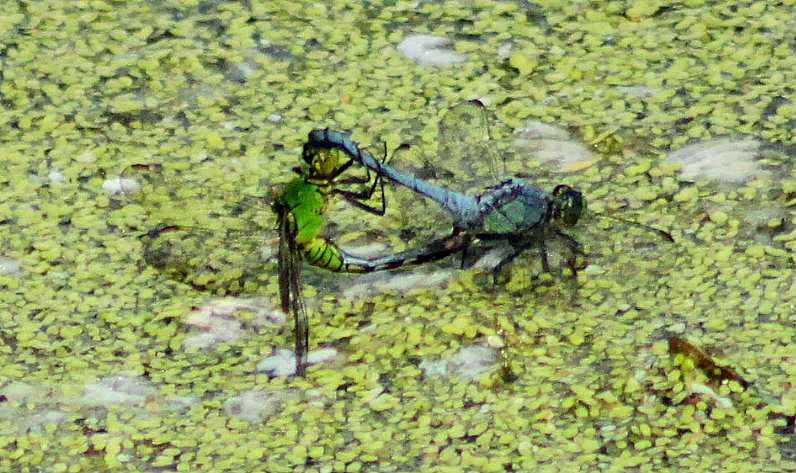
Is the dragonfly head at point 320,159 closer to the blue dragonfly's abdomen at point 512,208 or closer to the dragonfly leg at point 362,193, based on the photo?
the dragonfly leg at point 362,193

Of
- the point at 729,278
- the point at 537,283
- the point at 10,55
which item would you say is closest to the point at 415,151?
the point at 537,283

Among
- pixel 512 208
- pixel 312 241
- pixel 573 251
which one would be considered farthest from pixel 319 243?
pixel 573 251

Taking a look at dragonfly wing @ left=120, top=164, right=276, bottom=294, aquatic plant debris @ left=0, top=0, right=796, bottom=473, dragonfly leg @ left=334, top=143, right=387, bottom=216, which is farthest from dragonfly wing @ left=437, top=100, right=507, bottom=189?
dragonfly wing @ left=120, top=164, right=276, bottom=294

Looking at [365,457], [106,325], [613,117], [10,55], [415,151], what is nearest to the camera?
[365,457]

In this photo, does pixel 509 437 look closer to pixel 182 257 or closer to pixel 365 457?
pixel 365 457

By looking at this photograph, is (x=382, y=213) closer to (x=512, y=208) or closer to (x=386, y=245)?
(x=386, y=245)

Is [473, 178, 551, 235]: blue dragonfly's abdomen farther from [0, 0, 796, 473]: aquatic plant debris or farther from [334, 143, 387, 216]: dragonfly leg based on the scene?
[334, 143, 387, 216]: dragonfly leg

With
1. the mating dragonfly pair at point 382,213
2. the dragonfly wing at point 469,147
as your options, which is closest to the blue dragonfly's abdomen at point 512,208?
the mating dragonfly pair at point 382,213
